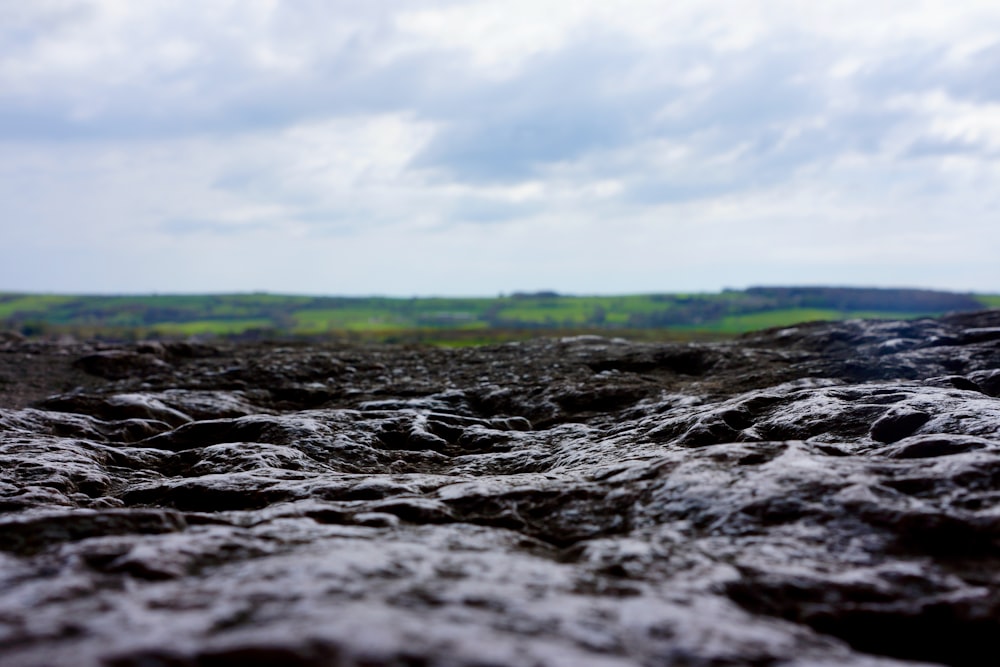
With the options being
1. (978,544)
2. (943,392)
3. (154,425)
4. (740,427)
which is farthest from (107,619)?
(943,392)

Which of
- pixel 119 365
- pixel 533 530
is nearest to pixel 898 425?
pixel 533 530

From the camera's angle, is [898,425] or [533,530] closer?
[533,530]

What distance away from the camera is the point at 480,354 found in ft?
60.6

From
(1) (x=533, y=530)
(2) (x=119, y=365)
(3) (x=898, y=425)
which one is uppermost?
(3) (x=898, y=425)

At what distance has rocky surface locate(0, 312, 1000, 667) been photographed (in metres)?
3.70

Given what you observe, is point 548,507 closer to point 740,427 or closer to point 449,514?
point 449,514

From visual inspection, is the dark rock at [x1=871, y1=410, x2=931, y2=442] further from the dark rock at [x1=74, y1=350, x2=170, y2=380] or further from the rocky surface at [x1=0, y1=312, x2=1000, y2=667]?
the dark rock at [x1=74, y1=350, x2=170, y2=380]

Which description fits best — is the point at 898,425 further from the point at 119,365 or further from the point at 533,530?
the point at 119,365

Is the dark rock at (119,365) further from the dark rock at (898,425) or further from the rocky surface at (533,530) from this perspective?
the dark rock at (898,425)

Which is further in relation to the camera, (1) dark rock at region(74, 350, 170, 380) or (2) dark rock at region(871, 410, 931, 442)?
(1) dark rock at region(74, 350, 170, 380)

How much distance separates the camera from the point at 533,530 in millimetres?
6184

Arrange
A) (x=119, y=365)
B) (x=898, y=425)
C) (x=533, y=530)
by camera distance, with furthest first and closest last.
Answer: (x=119, y=365)
(x=898, y=425)
(x=533, y=530)

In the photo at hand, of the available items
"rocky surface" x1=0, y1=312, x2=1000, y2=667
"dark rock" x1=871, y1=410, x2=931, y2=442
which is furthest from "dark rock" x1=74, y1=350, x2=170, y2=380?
"dark rock" x1=871, y1=410, x2=931, y2=442

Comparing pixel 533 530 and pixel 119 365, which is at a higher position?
pixel 119 365
